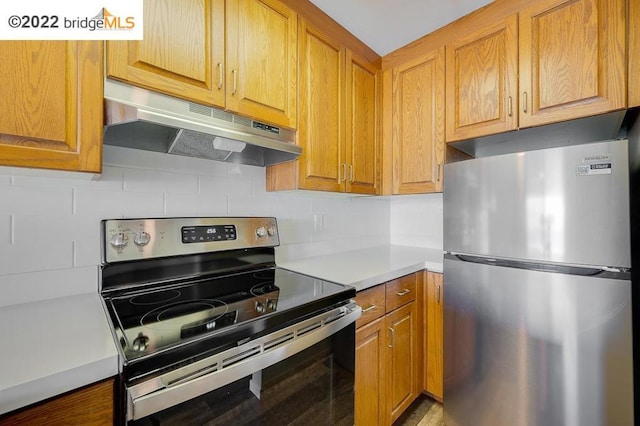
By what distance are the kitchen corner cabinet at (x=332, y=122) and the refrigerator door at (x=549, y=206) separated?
611 millimetres

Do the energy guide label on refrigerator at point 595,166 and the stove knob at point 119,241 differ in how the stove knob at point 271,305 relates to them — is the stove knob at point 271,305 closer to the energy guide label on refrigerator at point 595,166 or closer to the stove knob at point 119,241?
the stove knob at point 119,241

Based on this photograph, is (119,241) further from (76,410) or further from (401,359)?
(401,359)

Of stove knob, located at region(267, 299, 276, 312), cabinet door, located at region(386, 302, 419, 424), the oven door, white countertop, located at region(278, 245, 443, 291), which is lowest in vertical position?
cabinet door, located at region(386, 302, 419, 424)

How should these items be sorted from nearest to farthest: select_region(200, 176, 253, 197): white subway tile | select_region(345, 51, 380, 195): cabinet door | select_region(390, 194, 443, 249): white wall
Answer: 1. select_region(200, 176, 253, 197): white subway tile
2. select_region(345, 51, 380, 195): cabinet door
3. select_region(390, 194, 443, 249): white wall

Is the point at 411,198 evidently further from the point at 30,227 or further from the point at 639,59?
the point at 30,227

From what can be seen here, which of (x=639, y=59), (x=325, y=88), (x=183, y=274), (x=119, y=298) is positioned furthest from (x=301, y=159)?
(x=639, y=59)

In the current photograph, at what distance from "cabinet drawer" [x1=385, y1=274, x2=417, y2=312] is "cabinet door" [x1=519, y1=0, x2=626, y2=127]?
101cm

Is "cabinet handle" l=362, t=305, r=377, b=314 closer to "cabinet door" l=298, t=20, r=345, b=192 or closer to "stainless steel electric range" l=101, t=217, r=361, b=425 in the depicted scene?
"stainless steel electric range" l=101, t=217, r=361, b=425

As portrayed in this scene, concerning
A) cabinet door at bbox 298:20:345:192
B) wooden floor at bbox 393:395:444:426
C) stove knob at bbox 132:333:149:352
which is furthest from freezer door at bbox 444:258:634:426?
stove knob at bbox 132:333:149:352

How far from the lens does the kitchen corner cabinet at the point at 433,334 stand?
5.09 feet

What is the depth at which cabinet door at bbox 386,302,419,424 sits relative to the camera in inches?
55.0

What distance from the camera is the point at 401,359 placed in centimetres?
148

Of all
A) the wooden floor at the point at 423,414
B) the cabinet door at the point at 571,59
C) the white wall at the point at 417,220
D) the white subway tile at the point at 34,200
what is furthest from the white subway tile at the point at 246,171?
the wooden floor at the point at 423,414

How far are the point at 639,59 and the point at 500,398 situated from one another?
5.13 ft
